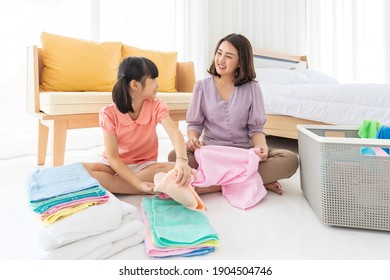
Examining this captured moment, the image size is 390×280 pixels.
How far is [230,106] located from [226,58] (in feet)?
0.67

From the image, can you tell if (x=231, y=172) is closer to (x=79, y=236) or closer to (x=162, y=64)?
(x=79, y=236)

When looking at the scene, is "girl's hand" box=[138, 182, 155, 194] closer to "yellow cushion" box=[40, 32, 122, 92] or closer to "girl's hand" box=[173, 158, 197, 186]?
"girl's hand" box=[173, 158, 197, 186]

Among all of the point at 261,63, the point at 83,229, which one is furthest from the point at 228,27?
the point at 83,229

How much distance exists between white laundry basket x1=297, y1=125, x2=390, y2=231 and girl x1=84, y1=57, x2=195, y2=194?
1.51 feet

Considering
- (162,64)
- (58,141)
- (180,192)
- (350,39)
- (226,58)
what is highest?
(350,39)

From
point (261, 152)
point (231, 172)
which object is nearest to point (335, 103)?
point (261, 152)

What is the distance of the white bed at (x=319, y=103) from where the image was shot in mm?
1572

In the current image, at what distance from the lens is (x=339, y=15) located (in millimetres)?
3346

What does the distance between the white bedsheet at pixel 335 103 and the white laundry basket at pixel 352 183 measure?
799 mm

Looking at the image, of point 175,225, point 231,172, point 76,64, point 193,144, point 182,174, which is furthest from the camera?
point 76,64

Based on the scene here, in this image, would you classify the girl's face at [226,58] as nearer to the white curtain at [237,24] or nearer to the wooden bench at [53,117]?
the wooden bench at [53,117]

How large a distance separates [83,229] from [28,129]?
1784mm

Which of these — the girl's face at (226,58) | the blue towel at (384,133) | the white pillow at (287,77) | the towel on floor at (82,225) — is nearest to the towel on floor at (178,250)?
the towel on floor at (82,225)

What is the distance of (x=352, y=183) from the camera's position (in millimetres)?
876
